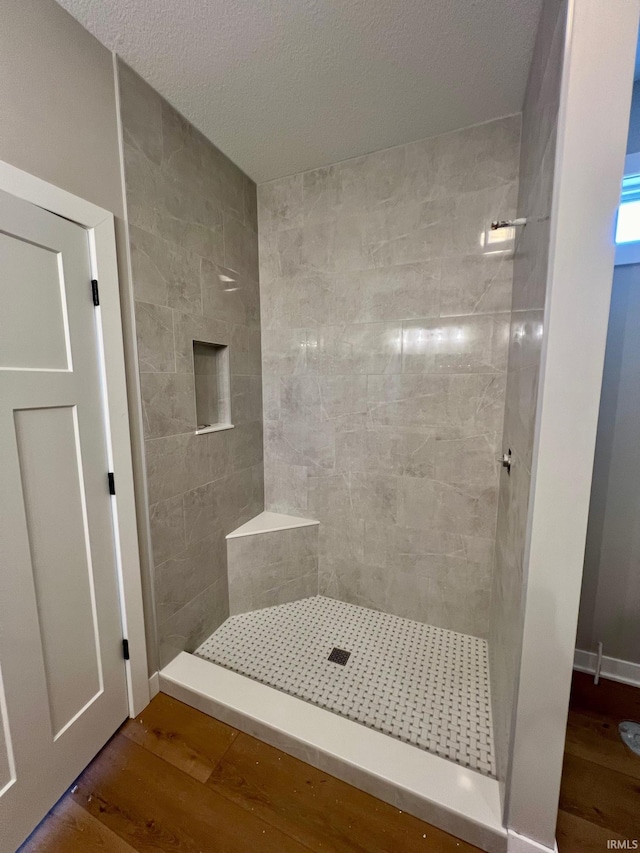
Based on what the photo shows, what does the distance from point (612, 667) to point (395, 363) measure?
186 cm

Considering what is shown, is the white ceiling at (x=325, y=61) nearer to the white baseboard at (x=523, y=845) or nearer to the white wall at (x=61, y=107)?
the white wall at (x=61, y=107)

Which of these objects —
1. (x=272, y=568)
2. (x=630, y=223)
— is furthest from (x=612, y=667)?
(x=630, y=223)

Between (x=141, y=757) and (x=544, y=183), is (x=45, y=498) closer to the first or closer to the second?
(x=141, y=757)

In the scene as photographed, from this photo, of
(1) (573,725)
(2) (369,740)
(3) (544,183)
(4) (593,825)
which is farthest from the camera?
(1) (573,725)

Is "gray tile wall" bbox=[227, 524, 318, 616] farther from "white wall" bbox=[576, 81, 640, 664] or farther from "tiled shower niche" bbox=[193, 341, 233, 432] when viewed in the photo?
"white wall" bbox=[576, 81, 640, 664]

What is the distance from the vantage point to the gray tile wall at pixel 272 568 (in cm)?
201

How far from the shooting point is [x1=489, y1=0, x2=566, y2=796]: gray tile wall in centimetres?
87

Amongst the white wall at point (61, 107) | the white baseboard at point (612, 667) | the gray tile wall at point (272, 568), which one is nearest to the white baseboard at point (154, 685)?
the gray tile wall at point (272, 568)

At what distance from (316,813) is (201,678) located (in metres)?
0.70

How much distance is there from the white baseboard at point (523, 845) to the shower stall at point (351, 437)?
0.02 meters

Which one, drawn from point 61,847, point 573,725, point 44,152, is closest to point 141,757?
point 61,847

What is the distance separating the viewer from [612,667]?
1.55 metres

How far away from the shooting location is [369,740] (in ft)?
4.01

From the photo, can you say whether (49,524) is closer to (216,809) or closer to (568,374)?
(216,809)
